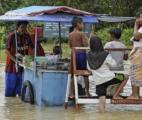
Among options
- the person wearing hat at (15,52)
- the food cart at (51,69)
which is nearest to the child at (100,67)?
the food cart at (51,69)

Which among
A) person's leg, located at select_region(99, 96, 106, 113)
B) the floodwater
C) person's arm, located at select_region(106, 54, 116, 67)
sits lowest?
the floodwater

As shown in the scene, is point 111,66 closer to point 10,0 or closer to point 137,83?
point 137,83

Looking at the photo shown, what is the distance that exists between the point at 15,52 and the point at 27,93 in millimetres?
1278

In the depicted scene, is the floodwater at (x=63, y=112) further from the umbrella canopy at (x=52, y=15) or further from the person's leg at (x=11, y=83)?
the umbrella canopy at (x=52, y=15)

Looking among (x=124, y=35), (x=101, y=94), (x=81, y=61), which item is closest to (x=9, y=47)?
(x=81, y=61)

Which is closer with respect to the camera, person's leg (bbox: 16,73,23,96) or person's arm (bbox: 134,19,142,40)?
person's arm (bbox: 134,19,142,40)

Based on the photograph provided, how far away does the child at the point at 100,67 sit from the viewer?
1045 cm

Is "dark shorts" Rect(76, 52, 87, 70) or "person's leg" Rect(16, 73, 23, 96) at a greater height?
"dark shorts" Rect(76, 52, 87, 70)

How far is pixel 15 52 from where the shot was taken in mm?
12945

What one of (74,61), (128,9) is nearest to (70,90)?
(74,61)

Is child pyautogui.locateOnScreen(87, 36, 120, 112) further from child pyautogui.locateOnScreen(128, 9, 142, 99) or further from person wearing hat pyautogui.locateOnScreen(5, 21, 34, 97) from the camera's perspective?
person wearing hat pyautogui.locateOnScreen(5, 21, 34, 97)

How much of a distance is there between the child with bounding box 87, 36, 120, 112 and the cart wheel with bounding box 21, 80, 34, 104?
1.81 meters

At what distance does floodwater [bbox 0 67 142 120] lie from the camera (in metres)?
10.1

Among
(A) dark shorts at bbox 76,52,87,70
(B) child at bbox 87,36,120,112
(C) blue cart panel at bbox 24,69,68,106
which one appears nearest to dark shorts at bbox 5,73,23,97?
(C) blue cart panel at bbox 24,69,68,106
